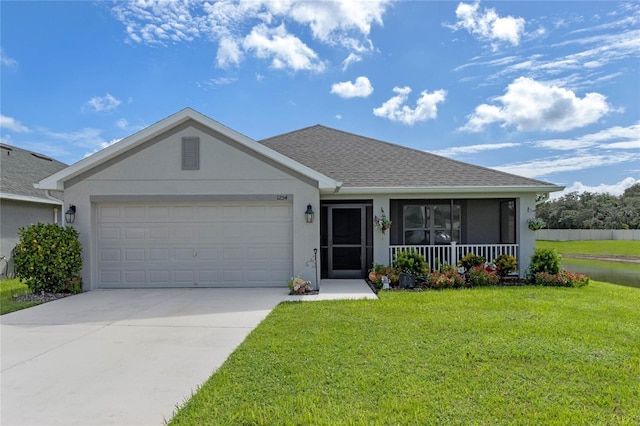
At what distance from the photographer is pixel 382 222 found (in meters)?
10.2

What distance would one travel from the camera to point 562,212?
45.2m

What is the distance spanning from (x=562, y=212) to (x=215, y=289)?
161ft

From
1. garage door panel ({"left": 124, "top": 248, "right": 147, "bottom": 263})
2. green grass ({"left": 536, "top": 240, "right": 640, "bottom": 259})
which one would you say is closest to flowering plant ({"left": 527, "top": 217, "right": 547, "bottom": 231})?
garage door panel ({"left": 124, "top": 248, "right": 147, "bottom": 263})

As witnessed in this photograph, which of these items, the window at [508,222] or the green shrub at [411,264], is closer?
the green shrub at [411,264]

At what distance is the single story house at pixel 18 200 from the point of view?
39.8 feet

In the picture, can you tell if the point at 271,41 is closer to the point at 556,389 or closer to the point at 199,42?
the point at 199,42

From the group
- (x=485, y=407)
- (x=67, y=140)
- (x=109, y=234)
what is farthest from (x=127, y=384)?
(x=67, y=140)

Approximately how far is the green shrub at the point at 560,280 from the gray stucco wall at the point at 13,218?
16.7 meters

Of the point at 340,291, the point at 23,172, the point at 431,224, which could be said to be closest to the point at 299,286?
the point at 340,291

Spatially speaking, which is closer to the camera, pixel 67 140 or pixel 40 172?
pixel 40 172

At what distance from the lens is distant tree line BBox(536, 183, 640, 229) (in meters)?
40.4

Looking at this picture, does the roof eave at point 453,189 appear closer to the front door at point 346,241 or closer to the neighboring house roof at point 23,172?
the front door at point 346,241

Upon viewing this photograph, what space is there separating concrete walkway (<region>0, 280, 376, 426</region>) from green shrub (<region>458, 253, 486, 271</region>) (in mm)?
3118

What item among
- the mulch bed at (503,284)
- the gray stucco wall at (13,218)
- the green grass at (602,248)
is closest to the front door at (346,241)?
the mulch bed at (503,284)
